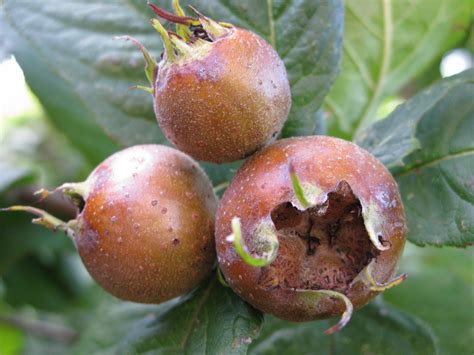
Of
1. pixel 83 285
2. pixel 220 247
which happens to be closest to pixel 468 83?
pixel 220 247

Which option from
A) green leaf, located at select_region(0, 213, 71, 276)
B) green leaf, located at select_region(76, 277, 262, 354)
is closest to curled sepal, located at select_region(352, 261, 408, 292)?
green leaf, located at select_region(76, 277, 262, 354)

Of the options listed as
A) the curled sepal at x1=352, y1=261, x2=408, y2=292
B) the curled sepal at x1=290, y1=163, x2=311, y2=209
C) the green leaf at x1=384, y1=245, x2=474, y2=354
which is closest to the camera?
the curled sepal at x1=290, y1=163, x2=311, y2=209

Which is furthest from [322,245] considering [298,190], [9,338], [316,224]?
[9,338]

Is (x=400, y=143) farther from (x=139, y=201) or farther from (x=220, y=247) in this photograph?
(x=139, y=201)

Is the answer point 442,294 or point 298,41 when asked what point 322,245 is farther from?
point 442,294

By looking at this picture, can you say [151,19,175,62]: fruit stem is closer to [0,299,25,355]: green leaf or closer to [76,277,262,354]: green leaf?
[76,277,262,354]: green leaf

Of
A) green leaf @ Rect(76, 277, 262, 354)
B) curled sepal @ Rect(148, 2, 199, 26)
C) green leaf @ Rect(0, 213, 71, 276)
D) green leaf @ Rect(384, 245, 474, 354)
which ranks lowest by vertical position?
green leaf @ Rect(384, 245, 474, 354)

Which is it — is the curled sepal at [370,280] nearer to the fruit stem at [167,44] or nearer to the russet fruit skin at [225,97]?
the russet fruit skin at [225,97]
